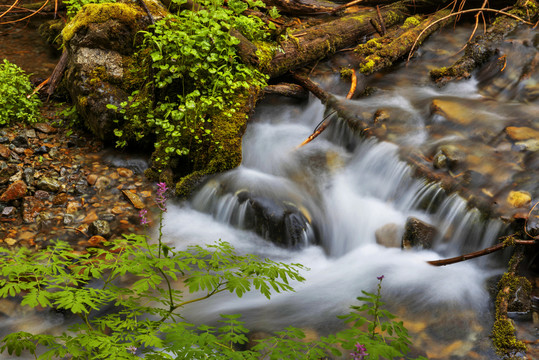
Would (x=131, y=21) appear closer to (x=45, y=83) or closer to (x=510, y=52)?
(x=45, y=83)

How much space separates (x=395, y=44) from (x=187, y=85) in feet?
13.0

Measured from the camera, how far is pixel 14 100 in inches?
230

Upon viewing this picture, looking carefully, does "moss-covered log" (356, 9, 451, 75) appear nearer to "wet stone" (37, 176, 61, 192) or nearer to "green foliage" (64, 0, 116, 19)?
"green foliage" (64, 0, 116, 19)

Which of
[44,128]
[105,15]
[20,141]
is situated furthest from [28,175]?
[105,15]

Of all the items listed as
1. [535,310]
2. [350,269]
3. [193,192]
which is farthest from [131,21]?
[535,310]

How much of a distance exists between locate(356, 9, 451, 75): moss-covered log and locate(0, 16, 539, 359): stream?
28cm

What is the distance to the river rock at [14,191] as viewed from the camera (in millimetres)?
4816

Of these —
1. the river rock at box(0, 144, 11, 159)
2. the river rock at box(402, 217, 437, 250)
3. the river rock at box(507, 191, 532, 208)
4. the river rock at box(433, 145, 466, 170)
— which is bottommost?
the river rock at box(0, 144, 11, 159)

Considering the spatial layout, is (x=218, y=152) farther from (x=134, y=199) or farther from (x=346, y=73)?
(x=346, y=73)

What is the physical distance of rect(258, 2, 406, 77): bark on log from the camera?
21.3 feet

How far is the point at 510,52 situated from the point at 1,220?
24.2 feet

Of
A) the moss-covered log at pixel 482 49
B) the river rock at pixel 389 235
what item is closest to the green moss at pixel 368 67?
the moss-covered log at pixel 482 49

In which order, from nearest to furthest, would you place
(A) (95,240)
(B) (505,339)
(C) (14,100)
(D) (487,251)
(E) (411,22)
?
1. (B) (505,339)
2. (D) (487,251)
3. (A) (95,240)
4. (C) (14,100)
5. (E) (411,22)

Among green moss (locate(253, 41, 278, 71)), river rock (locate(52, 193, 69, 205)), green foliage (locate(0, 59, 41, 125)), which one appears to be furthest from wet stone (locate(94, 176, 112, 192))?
green moss (locate(253, 41, 278, 71))
